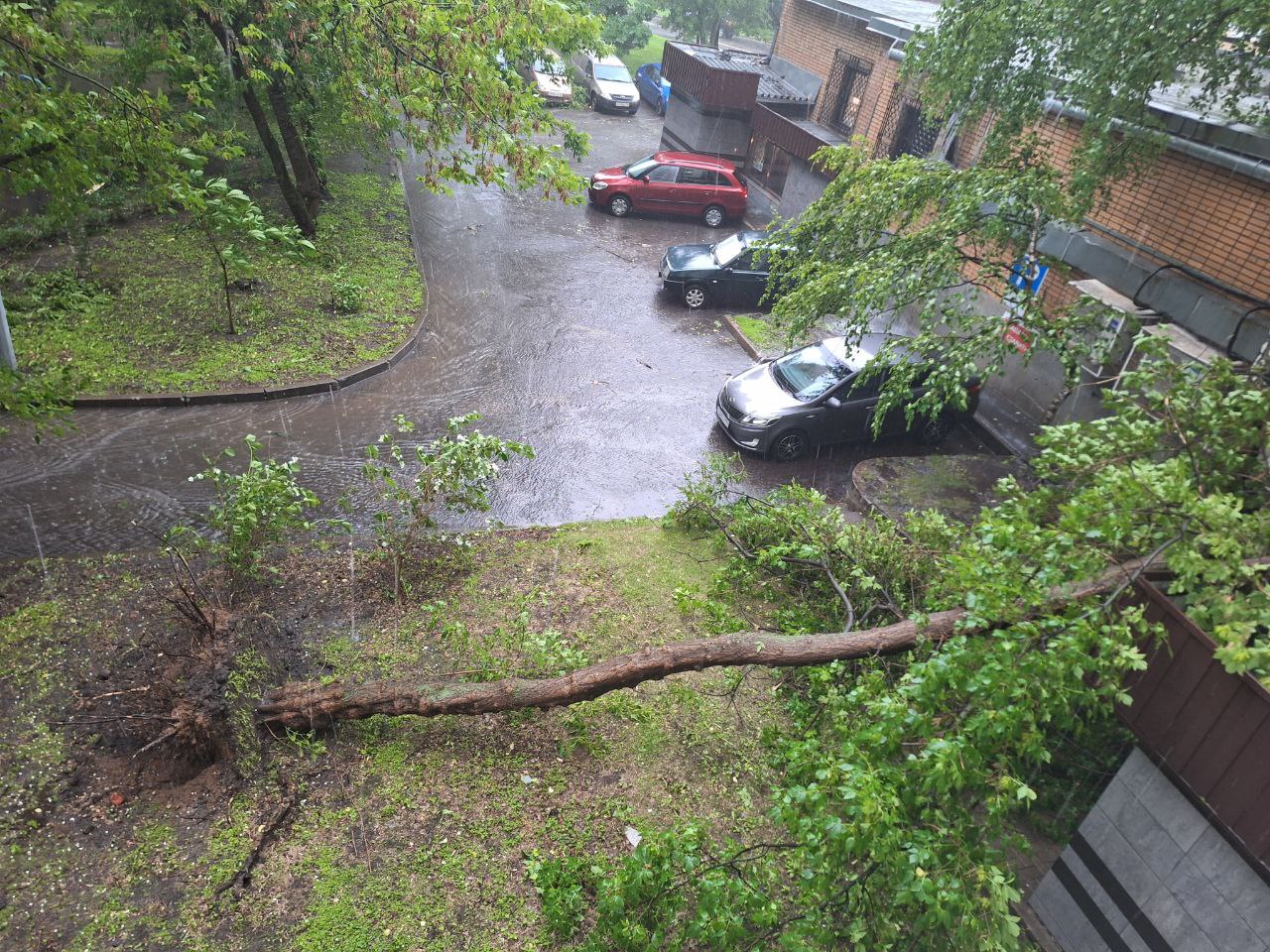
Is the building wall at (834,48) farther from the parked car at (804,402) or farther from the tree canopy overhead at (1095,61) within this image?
the tree canopy overhead at (1095,61)

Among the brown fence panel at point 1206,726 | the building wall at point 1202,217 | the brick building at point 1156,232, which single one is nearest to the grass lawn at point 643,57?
the brick building at point 1156,232

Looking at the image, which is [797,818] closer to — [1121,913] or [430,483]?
[1121,913]

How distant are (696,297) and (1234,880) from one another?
1266cm

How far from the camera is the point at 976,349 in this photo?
25.1 feet

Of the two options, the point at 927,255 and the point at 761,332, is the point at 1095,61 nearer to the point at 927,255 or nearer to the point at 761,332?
the point at 927,255

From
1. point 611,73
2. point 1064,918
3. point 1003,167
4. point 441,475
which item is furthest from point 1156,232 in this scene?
point 611,73

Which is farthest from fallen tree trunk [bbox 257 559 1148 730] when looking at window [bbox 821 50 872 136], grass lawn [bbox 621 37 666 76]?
grass lawn [bbox 621 37 666 76]

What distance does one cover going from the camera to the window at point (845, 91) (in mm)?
18812

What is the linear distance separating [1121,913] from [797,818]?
3009 mm

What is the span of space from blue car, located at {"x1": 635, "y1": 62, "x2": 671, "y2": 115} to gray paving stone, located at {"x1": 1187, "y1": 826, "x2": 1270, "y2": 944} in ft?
93.1

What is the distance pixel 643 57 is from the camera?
37562 mm

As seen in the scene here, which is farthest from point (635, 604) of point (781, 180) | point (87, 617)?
point (781, 180)

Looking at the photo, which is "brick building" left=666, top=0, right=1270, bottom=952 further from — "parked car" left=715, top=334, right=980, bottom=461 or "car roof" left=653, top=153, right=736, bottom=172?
"car roof" left=653, top=153, right=736, bottom=172

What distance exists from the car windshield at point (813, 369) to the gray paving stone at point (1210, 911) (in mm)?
7312
